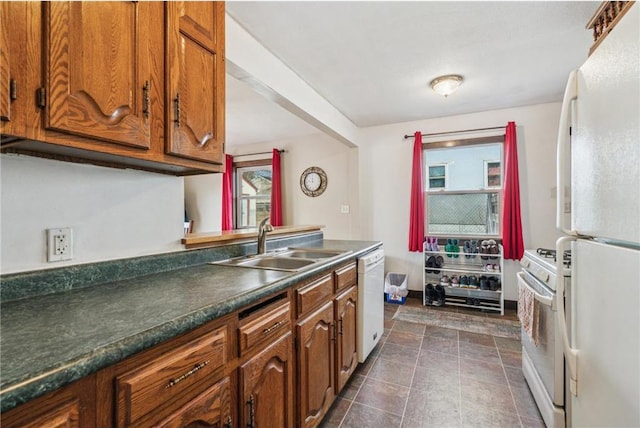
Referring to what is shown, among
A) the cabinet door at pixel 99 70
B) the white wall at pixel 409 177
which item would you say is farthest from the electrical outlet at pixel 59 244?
the white wall at pixel 409 177

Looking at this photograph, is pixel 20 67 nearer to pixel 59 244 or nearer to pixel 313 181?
pixel 59 244

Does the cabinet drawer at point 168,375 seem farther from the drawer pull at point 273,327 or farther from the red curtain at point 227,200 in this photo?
the red curtain at point 227,200

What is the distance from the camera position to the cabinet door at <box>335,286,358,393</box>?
183 cm

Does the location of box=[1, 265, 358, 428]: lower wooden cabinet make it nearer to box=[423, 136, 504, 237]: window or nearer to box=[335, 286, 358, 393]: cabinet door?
box=[335, 286, 358, 393]: cabinet door

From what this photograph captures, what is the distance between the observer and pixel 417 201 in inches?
155

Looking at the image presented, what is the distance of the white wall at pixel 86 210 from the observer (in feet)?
3.24

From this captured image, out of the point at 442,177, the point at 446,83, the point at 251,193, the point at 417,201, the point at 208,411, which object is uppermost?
the point at 446,83

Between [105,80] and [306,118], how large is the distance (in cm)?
215

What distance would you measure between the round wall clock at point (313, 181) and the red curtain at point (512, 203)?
2509mm

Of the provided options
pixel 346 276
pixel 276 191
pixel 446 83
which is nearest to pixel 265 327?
pixel 346 276

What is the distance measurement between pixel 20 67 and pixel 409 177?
13.0ft

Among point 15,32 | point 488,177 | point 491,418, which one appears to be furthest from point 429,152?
point 15,32

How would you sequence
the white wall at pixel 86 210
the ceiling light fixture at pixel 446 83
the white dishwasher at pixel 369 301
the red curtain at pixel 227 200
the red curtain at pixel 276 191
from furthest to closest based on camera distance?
the red curtain at pixel 227 200
the red curtain at pixel 276 191
the ceiling light fixture at pixel 446 83
the white dishwasher at pixel 369 301
the white wall at pixel 86 210

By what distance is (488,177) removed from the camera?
3.81 m
